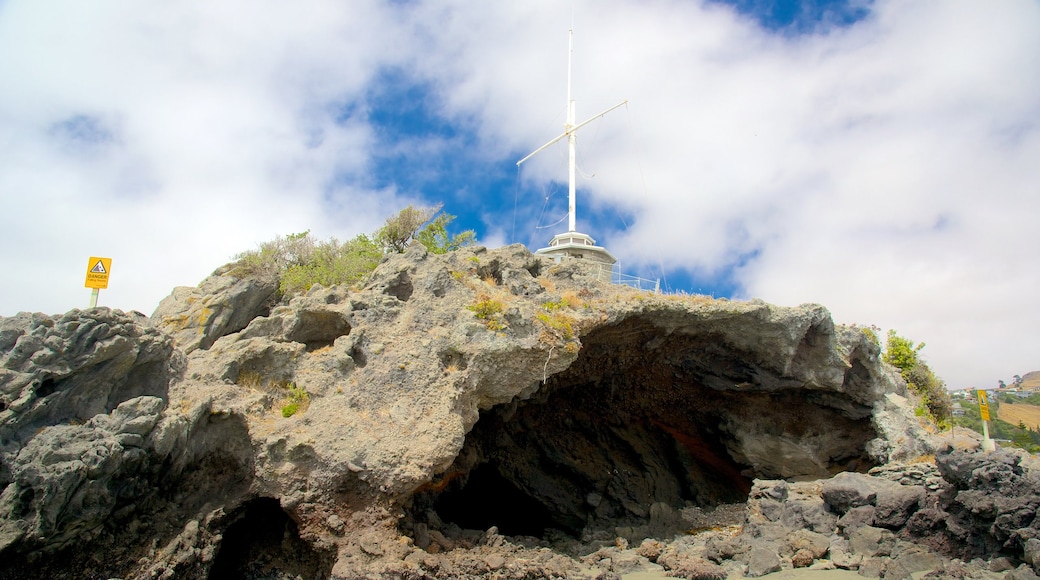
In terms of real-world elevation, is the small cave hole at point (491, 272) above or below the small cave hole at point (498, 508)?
above

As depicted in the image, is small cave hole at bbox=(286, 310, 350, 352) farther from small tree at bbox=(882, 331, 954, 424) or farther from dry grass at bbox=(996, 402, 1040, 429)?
dry grass at bbox=(996, 402, 1040, 429)

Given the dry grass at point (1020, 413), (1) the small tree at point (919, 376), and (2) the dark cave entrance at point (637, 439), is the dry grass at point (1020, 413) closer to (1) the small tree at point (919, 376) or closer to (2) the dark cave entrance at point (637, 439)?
(1) the small tree at point (919, 376)

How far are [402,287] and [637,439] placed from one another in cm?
994

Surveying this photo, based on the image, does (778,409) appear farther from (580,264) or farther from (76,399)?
(76,399)

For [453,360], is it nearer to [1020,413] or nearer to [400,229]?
[400,229]

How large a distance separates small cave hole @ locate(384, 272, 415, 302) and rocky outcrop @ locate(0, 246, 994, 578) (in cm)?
5

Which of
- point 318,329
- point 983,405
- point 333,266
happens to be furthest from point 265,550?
point 983,405

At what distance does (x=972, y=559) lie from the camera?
1123cm

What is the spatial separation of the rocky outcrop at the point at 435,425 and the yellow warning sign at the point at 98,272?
2.02m

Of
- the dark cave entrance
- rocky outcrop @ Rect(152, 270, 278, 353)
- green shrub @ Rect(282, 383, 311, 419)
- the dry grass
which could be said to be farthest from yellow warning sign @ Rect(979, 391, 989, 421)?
the dry grass

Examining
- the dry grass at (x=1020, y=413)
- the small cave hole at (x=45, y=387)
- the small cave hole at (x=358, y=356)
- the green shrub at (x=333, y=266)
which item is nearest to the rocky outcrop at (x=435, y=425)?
the small cave hole at (x=358, y=356)

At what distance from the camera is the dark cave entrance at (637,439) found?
1778cm

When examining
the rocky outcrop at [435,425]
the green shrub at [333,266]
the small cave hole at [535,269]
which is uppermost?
the green shrub at [333,266]

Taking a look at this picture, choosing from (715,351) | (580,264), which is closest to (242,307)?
(580,264)
